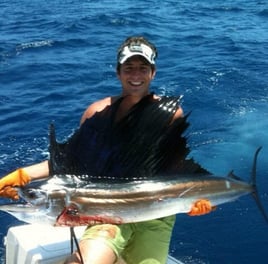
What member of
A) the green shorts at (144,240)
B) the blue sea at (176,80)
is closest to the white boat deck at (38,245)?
the green shorts at (144,240)

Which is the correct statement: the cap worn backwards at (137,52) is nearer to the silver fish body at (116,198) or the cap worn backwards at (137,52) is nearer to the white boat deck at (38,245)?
the silver fish body at (116,198)

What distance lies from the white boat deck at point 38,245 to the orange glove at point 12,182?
1.53 feet

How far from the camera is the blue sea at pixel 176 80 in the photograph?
177 inches

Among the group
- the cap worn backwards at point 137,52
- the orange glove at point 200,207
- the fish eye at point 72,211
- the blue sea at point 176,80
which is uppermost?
the cap worn backwards at point 137,52

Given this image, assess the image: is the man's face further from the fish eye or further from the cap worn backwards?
the fish eye

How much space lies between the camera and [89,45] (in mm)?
10828

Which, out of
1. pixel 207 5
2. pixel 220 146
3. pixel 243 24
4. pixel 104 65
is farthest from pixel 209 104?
pixel 207 5

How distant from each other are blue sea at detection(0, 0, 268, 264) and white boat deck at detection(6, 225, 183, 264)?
122 centimetres

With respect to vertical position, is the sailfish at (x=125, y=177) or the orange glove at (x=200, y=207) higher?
the sailfish at (x=125, y=177)

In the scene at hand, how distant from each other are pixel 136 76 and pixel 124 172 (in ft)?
1.95

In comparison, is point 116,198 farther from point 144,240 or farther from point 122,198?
point 144,240

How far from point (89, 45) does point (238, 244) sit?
7.40 meters

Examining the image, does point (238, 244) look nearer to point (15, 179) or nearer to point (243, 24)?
point (15, 179)

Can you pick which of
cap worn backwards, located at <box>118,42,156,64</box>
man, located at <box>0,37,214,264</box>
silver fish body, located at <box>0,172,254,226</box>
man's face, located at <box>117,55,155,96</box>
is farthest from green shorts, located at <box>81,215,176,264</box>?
cap worn backwards, located at <box>118,42,156,64</box>
